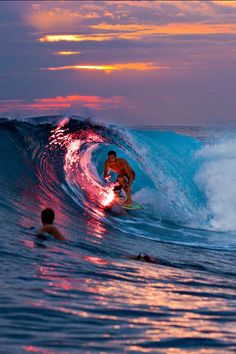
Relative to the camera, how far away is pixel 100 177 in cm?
1752

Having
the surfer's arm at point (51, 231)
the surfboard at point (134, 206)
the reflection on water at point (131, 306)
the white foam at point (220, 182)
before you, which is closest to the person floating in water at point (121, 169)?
the surfboard at point (134, 206)

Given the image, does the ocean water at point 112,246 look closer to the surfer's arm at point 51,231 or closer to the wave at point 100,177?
the wave at point 100,177

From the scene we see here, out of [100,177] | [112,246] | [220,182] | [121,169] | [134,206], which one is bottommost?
[112,246]

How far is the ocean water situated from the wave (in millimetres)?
39

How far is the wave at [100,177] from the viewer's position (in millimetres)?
13352

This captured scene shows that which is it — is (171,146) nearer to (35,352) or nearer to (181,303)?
(181,303)

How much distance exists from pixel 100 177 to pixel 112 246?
7.47 metres

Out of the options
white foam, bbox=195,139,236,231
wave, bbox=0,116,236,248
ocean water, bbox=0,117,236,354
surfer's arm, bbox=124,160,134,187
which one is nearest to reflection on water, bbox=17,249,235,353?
ocean water, bbox=0,117,236,354

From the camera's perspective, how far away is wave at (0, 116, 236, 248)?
43.8 ft

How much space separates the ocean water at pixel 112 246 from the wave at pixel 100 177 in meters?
0.04

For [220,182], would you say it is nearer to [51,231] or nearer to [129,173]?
[129,173]

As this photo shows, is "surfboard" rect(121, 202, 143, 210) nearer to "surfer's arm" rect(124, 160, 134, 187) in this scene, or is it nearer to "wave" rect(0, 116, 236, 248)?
"wave" rect(0, 116, 236, 248)

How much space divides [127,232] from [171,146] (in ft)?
37.1

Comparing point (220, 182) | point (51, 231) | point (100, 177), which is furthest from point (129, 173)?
point (51, 231)
